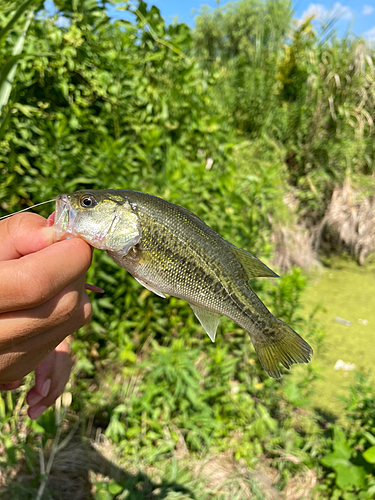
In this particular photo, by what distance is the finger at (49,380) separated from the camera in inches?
55.7

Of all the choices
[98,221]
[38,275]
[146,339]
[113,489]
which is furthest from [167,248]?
[146,339]

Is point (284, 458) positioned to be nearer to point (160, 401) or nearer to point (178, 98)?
point (160, 401)

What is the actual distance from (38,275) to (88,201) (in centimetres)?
34

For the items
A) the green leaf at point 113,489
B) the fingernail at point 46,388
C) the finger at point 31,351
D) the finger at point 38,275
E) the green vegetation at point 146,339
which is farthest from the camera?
the green vegetation at point 146,339

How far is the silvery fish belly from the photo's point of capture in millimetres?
1084

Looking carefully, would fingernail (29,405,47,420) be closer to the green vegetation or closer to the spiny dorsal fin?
the green vegetation

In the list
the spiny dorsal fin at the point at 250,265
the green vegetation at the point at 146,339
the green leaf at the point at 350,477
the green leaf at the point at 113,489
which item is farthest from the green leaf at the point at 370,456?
the spiny dorsal fin at the point at 250,265

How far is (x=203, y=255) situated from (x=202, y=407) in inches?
65.4

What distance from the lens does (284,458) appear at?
7.84ft

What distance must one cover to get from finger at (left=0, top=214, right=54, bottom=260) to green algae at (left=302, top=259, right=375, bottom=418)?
2280mm

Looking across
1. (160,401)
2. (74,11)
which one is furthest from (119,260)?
(74,11)

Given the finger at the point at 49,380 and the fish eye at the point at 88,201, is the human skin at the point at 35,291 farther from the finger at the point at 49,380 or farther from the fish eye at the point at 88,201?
the finger at the point at 49,380

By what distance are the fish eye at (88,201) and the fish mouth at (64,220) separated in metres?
0.04

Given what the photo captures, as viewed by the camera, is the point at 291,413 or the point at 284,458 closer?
the point at 284,458
